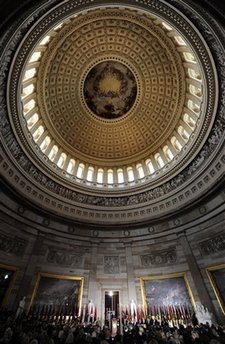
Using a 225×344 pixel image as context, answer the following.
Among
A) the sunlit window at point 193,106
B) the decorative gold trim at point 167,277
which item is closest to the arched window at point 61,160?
the decorative gold trim at point 167,277

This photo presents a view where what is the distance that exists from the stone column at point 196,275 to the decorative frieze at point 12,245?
11.8m

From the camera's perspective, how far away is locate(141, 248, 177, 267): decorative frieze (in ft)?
48.3

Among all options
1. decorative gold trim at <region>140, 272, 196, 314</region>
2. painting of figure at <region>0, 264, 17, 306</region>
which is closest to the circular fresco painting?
decorative gold trim at <region>140, 272, 196, 314</region>

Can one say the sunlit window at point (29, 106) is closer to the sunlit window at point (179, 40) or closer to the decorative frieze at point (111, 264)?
the sunlit window at point (179, 40)

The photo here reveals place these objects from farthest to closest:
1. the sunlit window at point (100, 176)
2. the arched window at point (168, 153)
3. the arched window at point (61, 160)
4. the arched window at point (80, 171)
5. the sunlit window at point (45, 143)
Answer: the sunlit window at point (100, 176) < the arched window at point (80, 171) < the arched window at point (61, 160) < the arched window at point (168, 153) < the sunlit window at point (45, 143)

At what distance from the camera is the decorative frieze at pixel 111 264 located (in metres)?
15.3

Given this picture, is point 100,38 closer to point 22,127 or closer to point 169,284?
point 22,127

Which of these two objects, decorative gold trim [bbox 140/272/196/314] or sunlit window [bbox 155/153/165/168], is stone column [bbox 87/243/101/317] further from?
sunlit window [bbox 155/153/165/168]

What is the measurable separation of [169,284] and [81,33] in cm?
2315

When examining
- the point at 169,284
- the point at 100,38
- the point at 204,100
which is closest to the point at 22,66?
the point at 100,38

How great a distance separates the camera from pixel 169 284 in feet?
44.9

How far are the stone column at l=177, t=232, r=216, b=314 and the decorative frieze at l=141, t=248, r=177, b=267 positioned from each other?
41.5 inches

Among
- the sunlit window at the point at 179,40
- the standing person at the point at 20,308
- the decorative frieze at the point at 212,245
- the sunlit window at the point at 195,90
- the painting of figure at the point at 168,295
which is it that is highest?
the sunlit window at the point at 179,40

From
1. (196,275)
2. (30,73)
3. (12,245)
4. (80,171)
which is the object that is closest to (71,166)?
(80,171)
